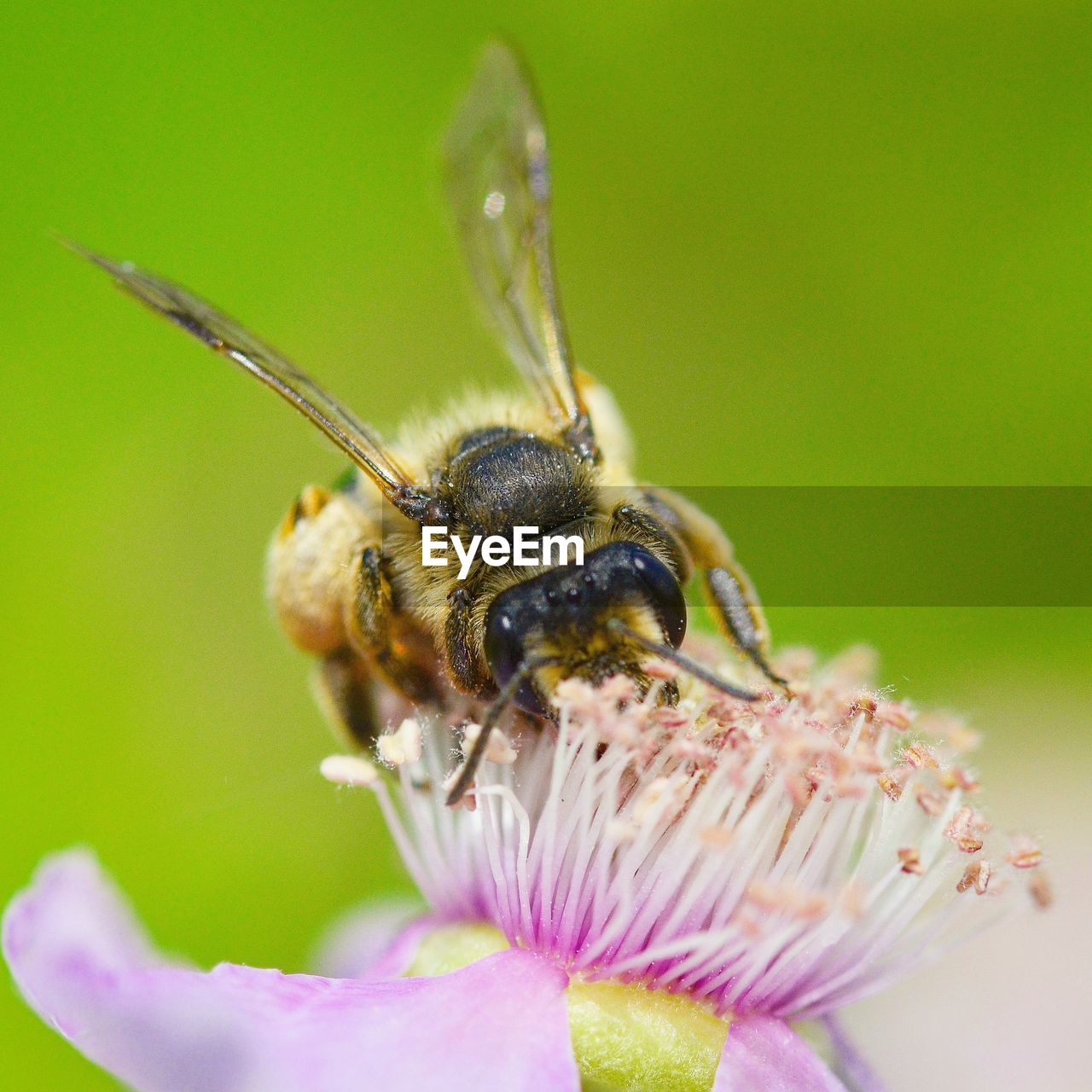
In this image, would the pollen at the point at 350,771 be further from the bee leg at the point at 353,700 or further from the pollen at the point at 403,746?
the bee leg at the point at 353,700

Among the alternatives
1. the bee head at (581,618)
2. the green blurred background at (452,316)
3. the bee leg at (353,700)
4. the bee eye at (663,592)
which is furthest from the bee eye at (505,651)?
the green blurred background at (452,316)

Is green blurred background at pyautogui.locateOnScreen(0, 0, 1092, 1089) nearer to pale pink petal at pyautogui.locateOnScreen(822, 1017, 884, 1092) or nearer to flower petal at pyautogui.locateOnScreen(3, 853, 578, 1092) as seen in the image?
pale pink petal at pyautogui.locateOnScreen(822, 1017, 884, 1092)

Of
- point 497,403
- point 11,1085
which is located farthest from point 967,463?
point 11,1085

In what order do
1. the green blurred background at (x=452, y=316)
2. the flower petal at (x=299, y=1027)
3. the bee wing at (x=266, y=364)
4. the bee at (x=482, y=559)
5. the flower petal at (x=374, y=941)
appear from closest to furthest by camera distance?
the flower petal at (x=299, y=1027)
the bee at (x=482, y=559)
the bee wing at (x=266, y=364)
the flower petal at (x=374, y=941)
the green blurred background at (x=452, y=316)

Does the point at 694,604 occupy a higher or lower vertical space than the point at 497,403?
higher

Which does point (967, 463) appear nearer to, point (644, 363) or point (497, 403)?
point (644, 363)

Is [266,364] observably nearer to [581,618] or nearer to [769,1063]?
[581,618]
